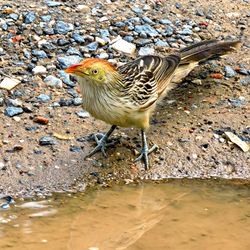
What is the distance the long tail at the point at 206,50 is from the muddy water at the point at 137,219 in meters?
1.69

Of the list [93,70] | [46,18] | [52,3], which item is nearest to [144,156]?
[93,70]

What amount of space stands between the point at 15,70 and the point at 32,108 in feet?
2.46

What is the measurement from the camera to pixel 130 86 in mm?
7512

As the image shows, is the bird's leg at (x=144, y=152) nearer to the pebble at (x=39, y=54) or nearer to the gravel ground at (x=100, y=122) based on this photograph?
the gravel ground at (x=100, y=122)

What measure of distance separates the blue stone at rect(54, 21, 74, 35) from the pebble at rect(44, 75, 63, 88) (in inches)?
37.8

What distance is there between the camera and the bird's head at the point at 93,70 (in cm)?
688

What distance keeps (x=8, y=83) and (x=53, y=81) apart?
0.53 metres

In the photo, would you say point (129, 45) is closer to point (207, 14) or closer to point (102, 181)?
point (207, 14)

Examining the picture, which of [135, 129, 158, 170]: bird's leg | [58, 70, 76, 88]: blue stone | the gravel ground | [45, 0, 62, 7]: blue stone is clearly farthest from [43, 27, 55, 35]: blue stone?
[135, 129, 158, 170]: bird's leg

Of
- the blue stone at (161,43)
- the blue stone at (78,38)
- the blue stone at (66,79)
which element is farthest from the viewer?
the blue stone at (161,43)

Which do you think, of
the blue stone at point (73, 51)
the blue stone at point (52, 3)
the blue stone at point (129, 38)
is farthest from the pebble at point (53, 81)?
the blue stone at point (52, 3)

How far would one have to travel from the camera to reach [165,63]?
26.9ft

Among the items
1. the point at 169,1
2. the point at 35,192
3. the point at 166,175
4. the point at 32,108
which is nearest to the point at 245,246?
the point at 166,175

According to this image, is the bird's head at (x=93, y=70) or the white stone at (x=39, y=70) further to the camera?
the white stone at (x=39, y=70)
